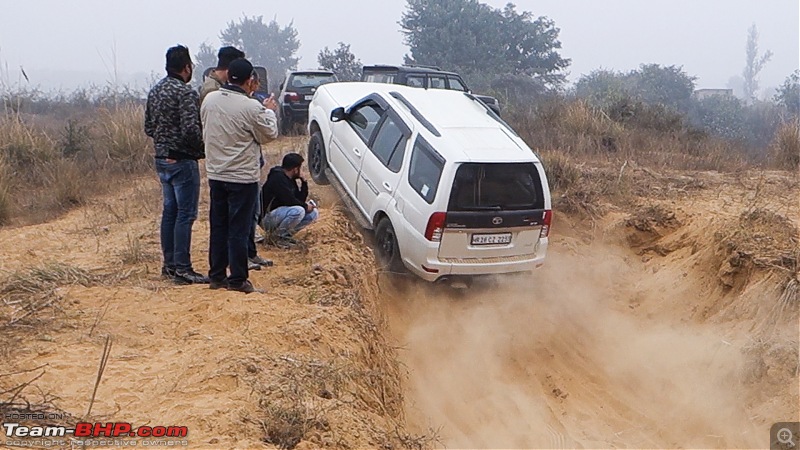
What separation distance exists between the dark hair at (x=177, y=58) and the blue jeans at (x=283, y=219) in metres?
1.97

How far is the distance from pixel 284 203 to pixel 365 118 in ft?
5.90

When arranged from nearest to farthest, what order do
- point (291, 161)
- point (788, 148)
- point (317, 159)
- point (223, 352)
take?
point (223, 352)
point (291, 161)
point (317, 159)
point (788, 148)

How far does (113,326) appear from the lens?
14.7 ft

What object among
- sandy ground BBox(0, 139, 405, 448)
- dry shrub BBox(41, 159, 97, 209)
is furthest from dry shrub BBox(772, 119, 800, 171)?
dry shrub BBox(41, 159, 97, 209)

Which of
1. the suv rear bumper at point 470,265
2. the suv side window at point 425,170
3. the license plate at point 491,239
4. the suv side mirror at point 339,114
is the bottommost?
the suv rear bumper at point 470,265

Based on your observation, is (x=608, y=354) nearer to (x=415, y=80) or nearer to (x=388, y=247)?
(x=388, y=247)

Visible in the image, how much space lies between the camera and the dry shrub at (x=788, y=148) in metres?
13.8

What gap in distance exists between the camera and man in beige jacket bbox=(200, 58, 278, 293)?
16.5 feet

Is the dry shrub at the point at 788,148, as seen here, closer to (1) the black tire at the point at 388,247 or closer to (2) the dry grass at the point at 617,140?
(2) the dry grass at the point at 617,140

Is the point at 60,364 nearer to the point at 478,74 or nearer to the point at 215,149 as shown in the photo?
the point at 215,149

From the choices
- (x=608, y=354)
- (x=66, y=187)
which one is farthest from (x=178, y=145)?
(x=66, y=187)

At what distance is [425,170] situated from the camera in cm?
705

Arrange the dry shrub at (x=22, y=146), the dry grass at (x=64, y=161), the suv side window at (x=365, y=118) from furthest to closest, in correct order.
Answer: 1. the dry shrub at (x=22, y=146)
2. the dry grass at (x=64, y=161)
3. the suv side window at (x=365, y=118)

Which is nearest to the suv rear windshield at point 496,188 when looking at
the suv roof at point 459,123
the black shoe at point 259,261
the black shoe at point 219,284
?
the suv roof at point 459,123
